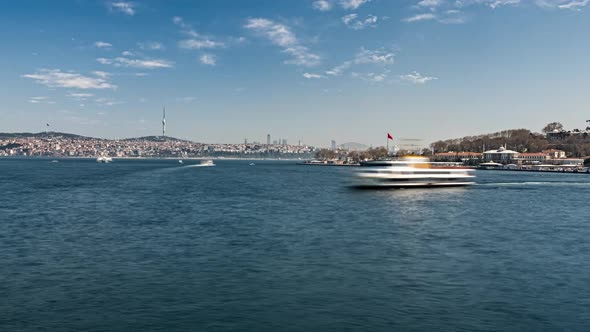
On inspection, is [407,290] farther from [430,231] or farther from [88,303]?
[430,231]

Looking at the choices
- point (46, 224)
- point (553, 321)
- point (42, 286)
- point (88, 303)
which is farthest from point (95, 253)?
point (553, 321)

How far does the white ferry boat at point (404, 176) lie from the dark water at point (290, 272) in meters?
35.9

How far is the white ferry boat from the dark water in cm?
3588

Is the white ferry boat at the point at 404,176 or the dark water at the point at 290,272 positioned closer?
the dark water at the point at 290,272

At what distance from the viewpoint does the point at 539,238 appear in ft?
105

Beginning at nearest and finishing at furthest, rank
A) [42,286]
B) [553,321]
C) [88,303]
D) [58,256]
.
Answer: [553,321], [88,303], [42,286], [58,256]

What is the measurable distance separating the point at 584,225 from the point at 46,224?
39857 millimetres

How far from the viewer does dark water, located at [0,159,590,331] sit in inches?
619

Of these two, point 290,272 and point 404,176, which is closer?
point 290,272

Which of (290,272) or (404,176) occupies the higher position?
(404,176)

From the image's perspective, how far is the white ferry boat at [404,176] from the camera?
259 ft

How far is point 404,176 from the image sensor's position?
79312 mm

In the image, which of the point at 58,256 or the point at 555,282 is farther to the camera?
the point at 58,256

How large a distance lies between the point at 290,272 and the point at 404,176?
2373 inches
